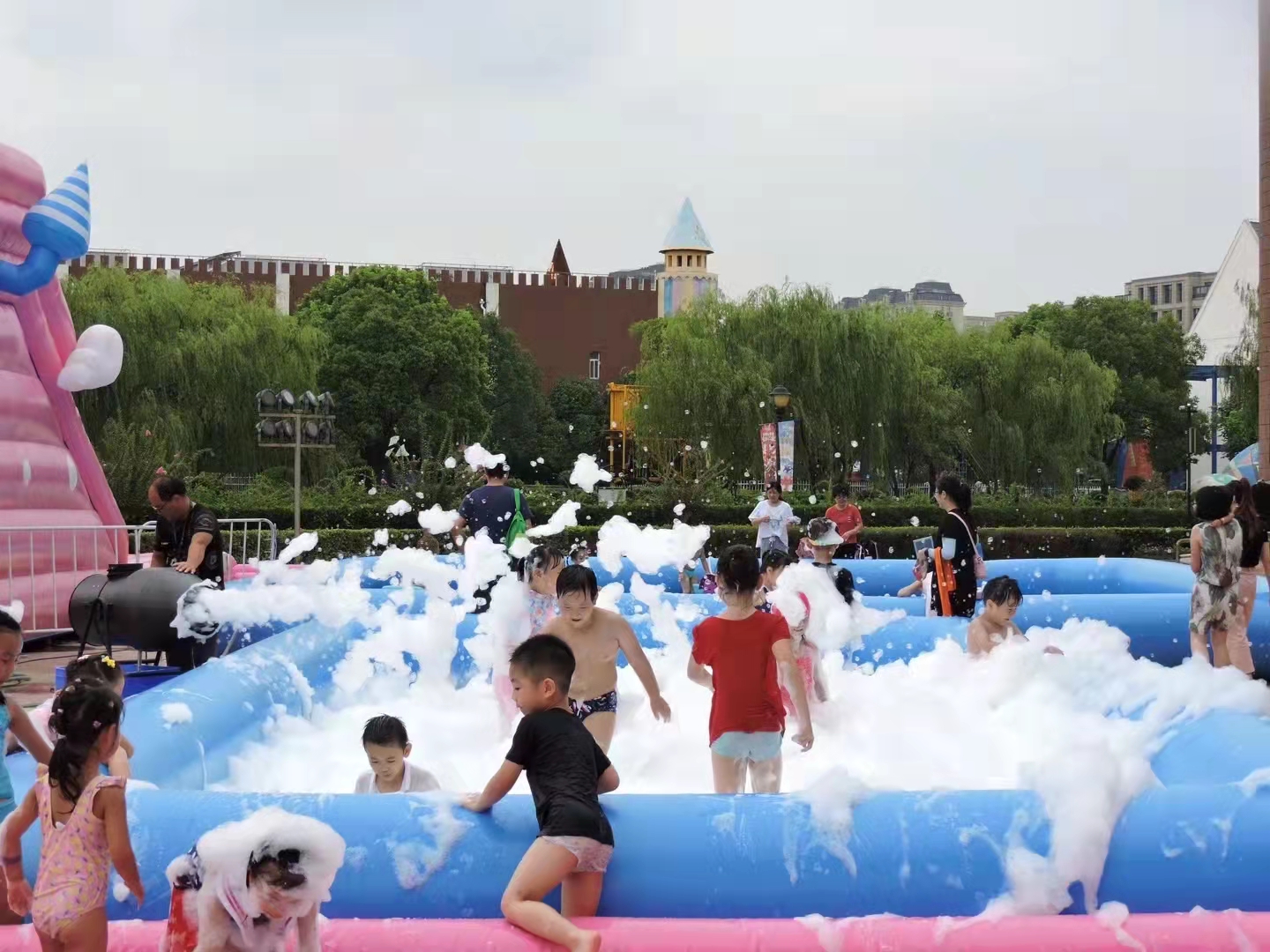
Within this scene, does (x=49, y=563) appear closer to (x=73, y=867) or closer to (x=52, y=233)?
(x=52, y=233)

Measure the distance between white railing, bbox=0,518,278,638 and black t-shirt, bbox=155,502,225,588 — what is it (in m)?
2.47

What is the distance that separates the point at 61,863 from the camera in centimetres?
373

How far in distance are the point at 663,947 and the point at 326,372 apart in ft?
140

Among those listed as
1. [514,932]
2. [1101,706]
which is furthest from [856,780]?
[1101,706]

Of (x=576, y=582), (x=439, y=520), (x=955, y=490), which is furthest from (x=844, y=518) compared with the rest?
(x=576, y=582)

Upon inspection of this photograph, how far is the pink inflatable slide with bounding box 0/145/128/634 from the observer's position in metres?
10.9

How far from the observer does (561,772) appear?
165 inches

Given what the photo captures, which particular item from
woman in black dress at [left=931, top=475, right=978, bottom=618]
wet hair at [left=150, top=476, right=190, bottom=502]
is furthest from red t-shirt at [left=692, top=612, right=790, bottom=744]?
wet hair at [left=150, top=476, right=190, bottom=502]

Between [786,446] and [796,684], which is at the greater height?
[786,446]

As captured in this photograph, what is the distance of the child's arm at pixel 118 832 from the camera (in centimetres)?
367

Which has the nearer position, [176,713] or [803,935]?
[803,935]

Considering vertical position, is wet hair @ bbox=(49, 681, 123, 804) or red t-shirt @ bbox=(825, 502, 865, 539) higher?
red t-shirt @ bbox=(825, 502, 865, 539)

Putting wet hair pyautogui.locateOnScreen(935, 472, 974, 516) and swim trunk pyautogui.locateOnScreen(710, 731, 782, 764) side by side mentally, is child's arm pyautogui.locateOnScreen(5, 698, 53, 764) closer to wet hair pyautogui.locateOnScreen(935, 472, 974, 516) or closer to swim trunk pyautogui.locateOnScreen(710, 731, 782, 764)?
swim trunk pyautogui.locateOnScreen(710, 731, 782, 764)

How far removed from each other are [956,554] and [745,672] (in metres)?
4.00
